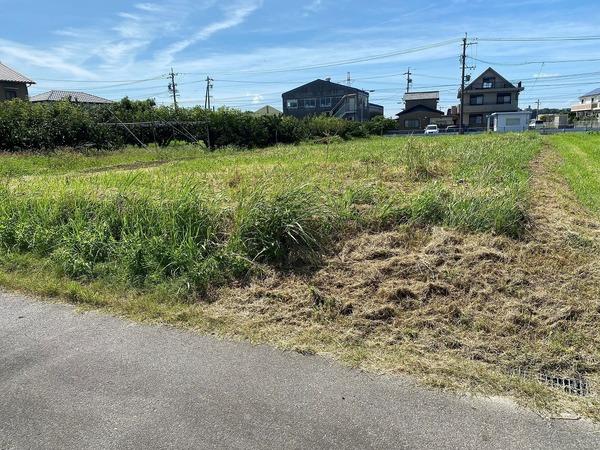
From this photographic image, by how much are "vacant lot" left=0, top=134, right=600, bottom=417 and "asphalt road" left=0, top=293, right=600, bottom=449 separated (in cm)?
24

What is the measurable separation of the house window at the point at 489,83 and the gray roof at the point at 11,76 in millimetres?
52582

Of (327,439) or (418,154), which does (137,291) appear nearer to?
(327,439)

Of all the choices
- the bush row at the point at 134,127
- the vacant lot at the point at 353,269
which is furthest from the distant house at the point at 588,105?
the vacant lot at the point at 353,269

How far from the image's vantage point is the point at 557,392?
250 cm

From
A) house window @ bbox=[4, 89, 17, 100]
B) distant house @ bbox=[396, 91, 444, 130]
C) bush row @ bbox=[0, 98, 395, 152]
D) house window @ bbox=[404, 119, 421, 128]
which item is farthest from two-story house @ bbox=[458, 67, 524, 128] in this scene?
house window @ bbox=[4, 89, 17, 100]


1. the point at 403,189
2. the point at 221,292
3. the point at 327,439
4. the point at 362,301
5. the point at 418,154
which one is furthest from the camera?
the point at 418,154

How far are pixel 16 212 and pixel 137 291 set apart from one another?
3055 mm

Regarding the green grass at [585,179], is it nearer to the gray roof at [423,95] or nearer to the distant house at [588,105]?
the gray roof at [423,95]

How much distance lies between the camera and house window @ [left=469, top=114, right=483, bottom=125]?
59250 millimetres

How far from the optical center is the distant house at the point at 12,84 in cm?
3438

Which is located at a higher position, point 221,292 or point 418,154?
point 418,154

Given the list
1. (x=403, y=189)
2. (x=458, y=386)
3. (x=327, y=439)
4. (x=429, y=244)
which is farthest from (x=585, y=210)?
(x=327, y=439)

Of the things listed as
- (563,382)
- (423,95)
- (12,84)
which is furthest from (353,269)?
(423,95)

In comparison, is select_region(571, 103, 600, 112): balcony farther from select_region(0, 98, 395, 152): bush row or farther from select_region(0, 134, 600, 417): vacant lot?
select_region(0, 134, 600, 417): vacant lot
